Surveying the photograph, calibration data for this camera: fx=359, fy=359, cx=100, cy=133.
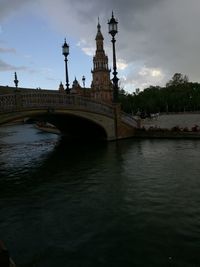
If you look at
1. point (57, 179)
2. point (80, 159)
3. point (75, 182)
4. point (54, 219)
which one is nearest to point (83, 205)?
point (54, 219)

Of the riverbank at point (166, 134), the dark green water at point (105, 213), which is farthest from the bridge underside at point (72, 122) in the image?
the dark green water at point (105, 213)

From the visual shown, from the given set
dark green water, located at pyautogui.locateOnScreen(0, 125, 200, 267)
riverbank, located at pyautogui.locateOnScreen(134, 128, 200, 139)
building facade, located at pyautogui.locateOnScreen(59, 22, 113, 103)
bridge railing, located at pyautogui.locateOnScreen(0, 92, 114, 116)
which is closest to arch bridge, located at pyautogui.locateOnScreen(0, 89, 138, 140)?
bridge railing, located at pyautogui.locateOnScreen(0, 92, 114, 116)

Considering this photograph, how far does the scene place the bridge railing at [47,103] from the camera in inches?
1021

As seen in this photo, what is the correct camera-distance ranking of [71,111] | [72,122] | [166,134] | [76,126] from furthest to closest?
[76,126], [72,122], [166,134], [71,111]

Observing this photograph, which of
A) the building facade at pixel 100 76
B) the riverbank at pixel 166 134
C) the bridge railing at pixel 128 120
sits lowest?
the riverbank at pixel 166 134

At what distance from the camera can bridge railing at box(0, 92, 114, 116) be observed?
Result: 1021 inches

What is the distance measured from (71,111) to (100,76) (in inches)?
4229

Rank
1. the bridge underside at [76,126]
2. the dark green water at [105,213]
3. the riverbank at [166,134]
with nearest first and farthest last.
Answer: the dark green water at [105,213] → the riverbank at [166,134] → the bridge underside at [76,126]

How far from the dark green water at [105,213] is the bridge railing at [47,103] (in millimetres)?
6045

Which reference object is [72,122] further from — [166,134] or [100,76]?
[100,76]

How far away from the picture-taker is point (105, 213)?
1167 centimetres

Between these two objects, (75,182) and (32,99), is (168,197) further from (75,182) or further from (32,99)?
(32,99)

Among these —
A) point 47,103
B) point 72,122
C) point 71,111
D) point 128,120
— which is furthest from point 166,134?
point 47,103

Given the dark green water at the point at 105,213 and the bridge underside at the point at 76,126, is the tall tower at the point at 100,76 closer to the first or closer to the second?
the bridge underside at the point at 76,126
